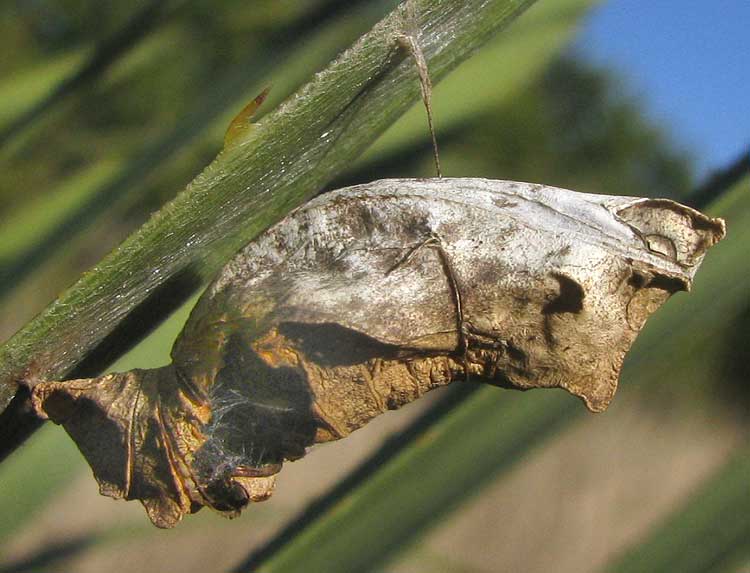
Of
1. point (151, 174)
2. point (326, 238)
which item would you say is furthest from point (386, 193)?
point (151, 174)

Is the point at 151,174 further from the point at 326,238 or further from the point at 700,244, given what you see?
the point at 700,244

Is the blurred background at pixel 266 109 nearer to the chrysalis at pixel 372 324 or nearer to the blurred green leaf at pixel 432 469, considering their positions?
the blurred green leaf at pixel 432 469

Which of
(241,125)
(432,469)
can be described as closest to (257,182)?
(241,125)

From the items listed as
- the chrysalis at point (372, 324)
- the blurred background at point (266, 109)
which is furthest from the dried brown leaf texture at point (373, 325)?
the blurred background at point (266, 109)

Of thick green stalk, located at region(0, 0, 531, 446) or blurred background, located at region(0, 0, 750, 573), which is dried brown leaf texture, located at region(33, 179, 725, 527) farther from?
blurred background, located at region(0, 0, 750, 573)

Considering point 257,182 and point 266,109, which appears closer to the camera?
point 257,182

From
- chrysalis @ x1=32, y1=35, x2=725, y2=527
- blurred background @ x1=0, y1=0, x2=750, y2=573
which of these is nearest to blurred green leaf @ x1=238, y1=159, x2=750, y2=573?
blurred background @ x1=0, y1=0, x2=750, y2=573

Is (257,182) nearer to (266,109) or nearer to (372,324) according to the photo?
(372,324)

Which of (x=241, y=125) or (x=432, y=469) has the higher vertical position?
(x=241, y=125)

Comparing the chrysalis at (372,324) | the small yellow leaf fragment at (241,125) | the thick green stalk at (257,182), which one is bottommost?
the chrysalis at (372,324)
